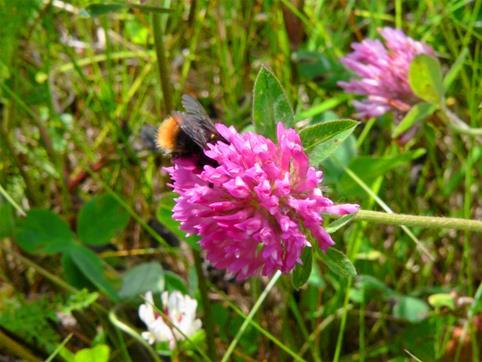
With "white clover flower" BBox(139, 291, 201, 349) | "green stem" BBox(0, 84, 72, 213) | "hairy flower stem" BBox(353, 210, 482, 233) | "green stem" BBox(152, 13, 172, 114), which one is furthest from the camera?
"green stem" BBox(0, 84, 72, 213)

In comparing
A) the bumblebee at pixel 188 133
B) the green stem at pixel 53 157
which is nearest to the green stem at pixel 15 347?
the green stem at pixel 53 157

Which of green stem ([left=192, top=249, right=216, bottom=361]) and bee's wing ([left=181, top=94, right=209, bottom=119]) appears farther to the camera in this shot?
green stem ([left=192, top=249, right=216, bottom=361])

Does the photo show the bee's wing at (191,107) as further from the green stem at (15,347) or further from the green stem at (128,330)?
the green stem at (15,347)

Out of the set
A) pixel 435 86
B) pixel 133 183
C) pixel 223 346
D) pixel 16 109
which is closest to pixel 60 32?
pixel 16 109

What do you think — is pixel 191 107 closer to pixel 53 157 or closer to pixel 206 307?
pixel 206 307

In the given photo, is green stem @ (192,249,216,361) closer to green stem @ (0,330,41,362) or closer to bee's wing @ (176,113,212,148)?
green stem @ (0,330,41,362)

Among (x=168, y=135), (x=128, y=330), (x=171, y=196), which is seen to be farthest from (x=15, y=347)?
(x=168, y=135)

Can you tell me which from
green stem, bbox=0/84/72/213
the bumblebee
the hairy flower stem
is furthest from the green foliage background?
the hairy flower stem
